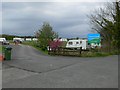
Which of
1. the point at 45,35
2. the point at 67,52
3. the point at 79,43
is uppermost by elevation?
the point at 45,35

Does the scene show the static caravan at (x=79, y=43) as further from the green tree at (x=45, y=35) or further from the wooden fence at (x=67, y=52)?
the wooden fence at (x=67, y=52)

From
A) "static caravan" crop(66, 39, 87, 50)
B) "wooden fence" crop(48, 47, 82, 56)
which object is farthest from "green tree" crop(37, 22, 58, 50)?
"wooden fence" crop(48, 47, 82, 56)

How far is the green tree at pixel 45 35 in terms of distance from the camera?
2015 inches

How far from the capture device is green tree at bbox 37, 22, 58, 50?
51188 millimetres

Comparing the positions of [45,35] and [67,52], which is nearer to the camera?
[67,52]

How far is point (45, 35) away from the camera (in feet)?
169

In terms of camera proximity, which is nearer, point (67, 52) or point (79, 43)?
point (67, 52)

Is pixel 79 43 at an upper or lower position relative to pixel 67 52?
upper

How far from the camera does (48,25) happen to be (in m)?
54.5

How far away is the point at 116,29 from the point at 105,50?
16.5ft

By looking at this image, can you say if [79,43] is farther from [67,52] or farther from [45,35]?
[67,52]

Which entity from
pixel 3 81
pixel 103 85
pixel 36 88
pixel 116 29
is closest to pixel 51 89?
pixel 36 88

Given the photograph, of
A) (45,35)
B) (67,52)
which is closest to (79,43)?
(45,35)

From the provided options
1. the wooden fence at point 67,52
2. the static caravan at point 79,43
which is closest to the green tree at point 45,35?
the static caravan at point 79,43
